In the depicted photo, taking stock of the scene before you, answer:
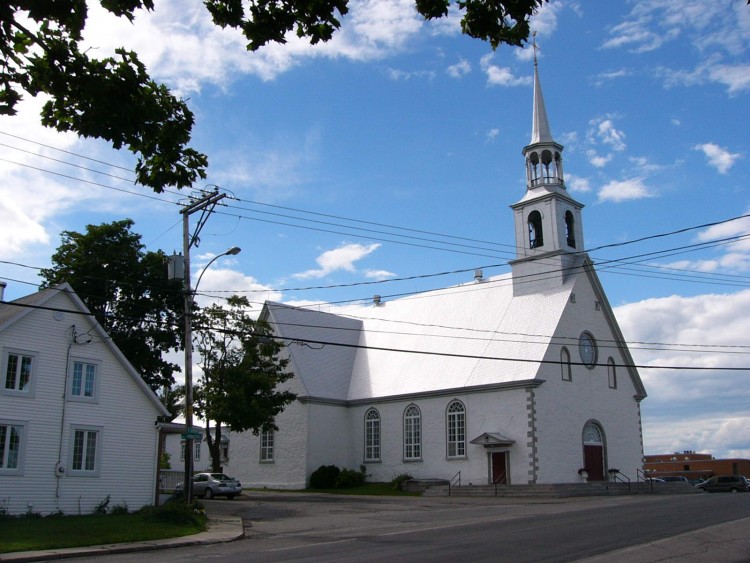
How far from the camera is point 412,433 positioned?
4528 centimetres

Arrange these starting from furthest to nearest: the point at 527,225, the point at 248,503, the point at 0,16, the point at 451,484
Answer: the point at 527,225 → the point at 451,484 → the point at 248,503 → the point at 0,16

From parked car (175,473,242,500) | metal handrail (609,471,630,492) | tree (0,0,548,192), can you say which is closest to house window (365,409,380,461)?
parked car (175,473,242,500)

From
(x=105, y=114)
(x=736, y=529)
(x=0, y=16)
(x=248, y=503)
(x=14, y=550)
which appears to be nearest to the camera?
(x=0, y=16)

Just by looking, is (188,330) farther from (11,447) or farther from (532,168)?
(532,168)

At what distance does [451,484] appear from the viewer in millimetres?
42094

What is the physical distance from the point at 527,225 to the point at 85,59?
132 ft

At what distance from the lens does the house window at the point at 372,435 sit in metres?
47.2

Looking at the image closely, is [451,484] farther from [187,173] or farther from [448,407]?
[187,173]

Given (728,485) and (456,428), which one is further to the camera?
(728,485)

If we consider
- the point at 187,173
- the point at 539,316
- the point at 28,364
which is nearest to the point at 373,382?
the point at 539,316


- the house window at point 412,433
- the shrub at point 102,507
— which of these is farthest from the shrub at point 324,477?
the shrub at point 102,507

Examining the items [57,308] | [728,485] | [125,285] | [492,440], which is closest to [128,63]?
[57,308]

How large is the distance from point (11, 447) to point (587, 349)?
31.2 metres

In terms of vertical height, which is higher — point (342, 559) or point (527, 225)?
point (527, 225)
